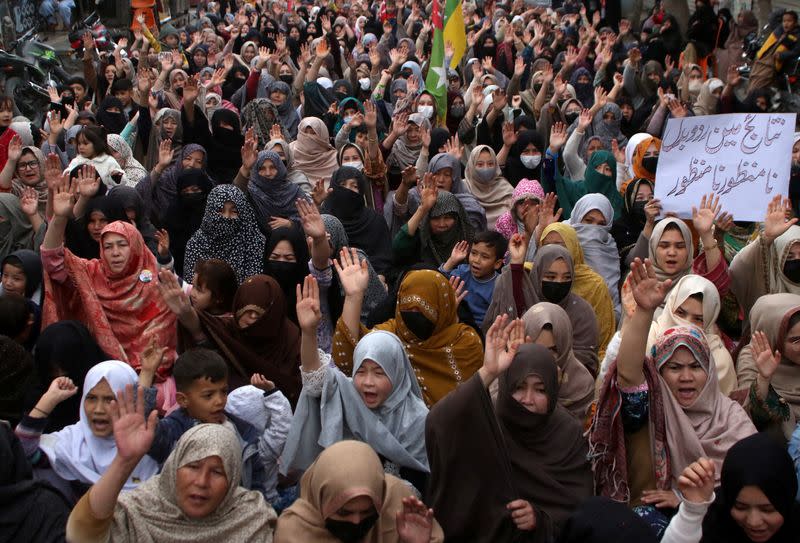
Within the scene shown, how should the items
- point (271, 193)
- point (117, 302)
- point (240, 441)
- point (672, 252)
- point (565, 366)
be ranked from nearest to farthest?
point (240, 441) < point (565, 366) < point (117, 302) < point (672, 252) < point (271, 193)

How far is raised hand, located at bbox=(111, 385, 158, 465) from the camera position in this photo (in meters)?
2.57

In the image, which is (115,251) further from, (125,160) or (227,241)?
(125,160)

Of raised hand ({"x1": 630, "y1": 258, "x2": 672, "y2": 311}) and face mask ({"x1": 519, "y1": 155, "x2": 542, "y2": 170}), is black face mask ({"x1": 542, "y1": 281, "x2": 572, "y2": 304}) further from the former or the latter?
face mask ({"x1": 519, "y1": 155, "x2": 542, "y2": 170})

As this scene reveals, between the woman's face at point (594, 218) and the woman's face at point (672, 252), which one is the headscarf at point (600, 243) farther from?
the woman's face at point (672, 252)

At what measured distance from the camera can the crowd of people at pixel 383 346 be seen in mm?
2734

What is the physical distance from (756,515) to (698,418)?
0.58 meters

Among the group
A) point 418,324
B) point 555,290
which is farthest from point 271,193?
point 418,324

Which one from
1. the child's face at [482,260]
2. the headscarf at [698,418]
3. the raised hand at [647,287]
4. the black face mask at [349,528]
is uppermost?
the raised hand at [647,287]

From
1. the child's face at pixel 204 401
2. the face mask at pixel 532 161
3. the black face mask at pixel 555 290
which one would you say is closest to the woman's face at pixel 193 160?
the face mask at pixel 532 161

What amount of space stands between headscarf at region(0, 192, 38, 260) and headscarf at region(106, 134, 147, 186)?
1.25 m

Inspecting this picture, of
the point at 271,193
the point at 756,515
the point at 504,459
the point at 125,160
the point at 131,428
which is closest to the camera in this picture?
the point at 131,428

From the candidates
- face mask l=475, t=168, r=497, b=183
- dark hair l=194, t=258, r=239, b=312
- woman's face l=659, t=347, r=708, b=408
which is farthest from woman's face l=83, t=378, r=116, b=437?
face mask l=475, t=168, r=497, b=183

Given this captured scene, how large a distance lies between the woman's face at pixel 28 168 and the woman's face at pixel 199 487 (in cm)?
384

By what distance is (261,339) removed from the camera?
406 cm
